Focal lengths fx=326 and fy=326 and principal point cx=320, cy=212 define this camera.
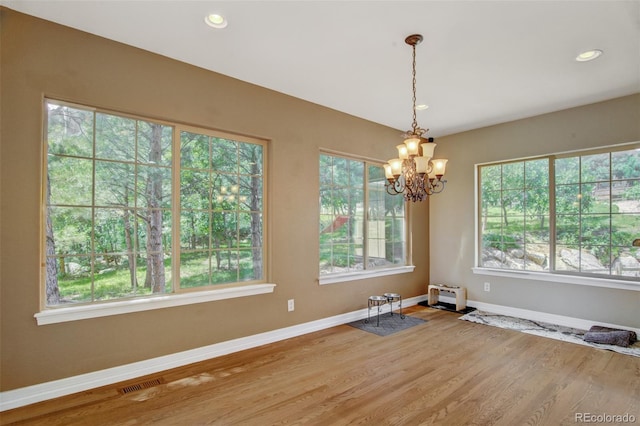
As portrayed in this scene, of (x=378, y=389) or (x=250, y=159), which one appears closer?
(x=378, y=389)

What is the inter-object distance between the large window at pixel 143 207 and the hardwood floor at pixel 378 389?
0.80 m

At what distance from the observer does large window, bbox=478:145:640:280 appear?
3818mm

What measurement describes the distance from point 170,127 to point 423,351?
10.9 feet

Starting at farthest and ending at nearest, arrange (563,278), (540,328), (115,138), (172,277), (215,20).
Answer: (563,278)
(540,328)
(172,277)
(115,138)
(215,20)

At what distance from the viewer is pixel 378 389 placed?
101 inches

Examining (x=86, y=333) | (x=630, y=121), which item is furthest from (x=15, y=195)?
(x=630, y=121)

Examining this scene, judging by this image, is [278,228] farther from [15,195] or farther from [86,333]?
[15,195]

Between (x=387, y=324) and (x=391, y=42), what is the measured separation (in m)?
3.22

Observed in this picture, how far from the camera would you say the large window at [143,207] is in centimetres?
255

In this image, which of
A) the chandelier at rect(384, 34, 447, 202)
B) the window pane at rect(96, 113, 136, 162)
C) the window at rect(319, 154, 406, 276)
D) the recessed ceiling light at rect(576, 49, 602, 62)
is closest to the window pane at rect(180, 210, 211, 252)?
the window pane at rect(96, 113, 136, 162)

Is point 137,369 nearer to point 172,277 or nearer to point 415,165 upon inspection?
point 172,277

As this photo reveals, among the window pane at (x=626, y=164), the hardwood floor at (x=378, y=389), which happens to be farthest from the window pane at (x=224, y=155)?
the window pane at (x=626, y=164)

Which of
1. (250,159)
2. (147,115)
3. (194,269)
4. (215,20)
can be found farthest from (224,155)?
(215,20)

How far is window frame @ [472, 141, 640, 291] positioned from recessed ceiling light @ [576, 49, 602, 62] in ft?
4.94
